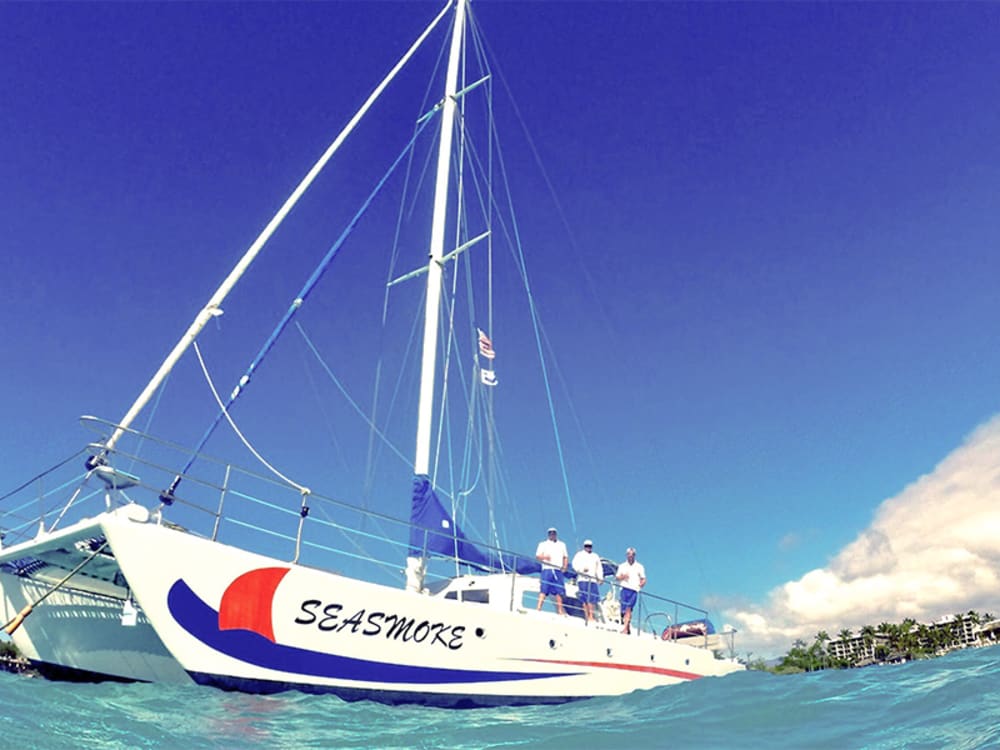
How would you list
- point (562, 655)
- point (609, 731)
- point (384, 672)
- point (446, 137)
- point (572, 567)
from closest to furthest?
point (609, 731)
point (384, 672)
point (562, 655)
point (572, 567)
point (446, 137)

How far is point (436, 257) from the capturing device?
14.0 metres

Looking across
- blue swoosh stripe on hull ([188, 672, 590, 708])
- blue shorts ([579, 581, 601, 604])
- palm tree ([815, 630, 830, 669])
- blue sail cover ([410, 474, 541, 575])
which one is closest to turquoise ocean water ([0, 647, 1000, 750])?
blue swoosh stripe on hull ([188, 672, 590, 708])

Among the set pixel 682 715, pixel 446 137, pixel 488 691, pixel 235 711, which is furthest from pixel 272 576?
pixel 446 137

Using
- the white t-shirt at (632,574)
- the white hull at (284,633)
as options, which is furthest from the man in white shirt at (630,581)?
the white hull at (284,633)

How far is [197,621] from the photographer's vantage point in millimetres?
7754

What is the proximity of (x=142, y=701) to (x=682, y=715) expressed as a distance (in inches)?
245

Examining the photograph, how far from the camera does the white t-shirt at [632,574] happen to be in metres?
14.2

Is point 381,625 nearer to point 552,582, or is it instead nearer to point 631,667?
point 552,582

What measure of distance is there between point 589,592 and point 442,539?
3332mm

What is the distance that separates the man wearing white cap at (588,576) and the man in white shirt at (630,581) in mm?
566

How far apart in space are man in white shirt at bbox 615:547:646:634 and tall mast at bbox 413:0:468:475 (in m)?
4.87

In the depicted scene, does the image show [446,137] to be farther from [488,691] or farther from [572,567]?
[488,691]

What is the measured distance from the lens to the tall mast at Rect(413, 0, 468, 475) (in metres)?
12.7

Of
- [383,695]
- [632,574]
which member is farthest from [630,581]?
[383,695]
